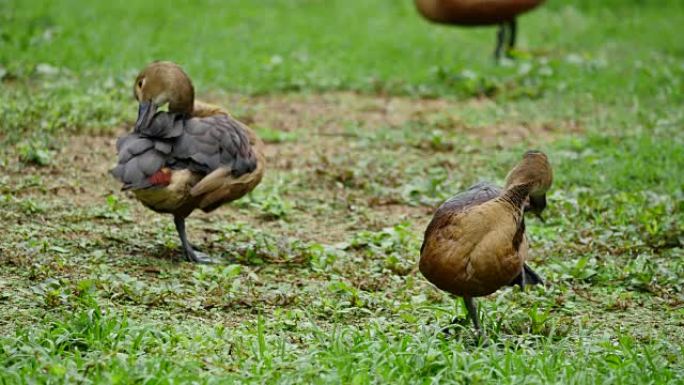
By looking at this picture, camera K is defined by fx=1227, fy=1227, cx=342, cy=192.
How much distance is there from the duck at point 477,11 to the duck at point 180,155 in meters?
5.34

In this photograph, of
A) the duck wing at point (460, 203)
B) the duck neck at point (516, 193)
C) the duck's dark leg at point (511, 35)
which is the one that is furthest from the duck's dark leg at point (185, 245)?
the duck's dark leg at point (511, 35)

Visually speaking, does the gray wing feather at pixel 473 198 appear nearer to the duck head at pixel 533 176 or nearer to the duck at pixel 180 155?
the duck head at pixel 533 176

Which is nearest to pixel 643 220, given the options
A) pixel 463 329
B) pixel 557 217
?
pixel 557 217

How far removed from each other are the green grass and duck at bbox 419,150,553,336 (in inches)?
10.2

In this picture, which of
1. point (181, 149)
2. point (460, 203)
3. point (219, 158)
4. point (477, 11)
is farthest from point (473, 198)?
point (477, 11)

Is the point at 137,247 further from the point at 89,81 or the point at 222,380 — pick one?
the point at 89,81

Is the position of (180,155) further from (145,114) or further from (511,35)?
(511,35)

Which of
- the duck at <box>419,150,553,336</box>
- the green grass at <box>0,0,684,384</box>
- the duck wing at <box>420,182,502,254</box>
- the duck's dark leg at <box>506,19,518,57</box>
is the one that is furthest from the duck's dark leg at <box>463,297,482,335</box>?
the duck's dark leg at <box>506,19,518,57</box>

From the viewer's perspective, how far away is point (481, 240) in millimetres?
5094

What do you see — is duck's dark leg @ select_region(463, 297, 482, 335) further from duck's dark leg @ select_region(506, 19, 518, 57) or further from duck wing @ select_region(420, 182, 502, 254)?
duck's dark leg @ select_region(506, 19, 518, 57)

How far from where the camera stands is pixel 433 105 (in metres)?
10.5

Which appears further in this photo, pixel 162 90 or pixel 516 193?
pixel 162 90

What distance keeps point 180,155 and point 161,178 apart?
209 mm

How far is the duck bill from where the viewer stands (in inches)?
252
